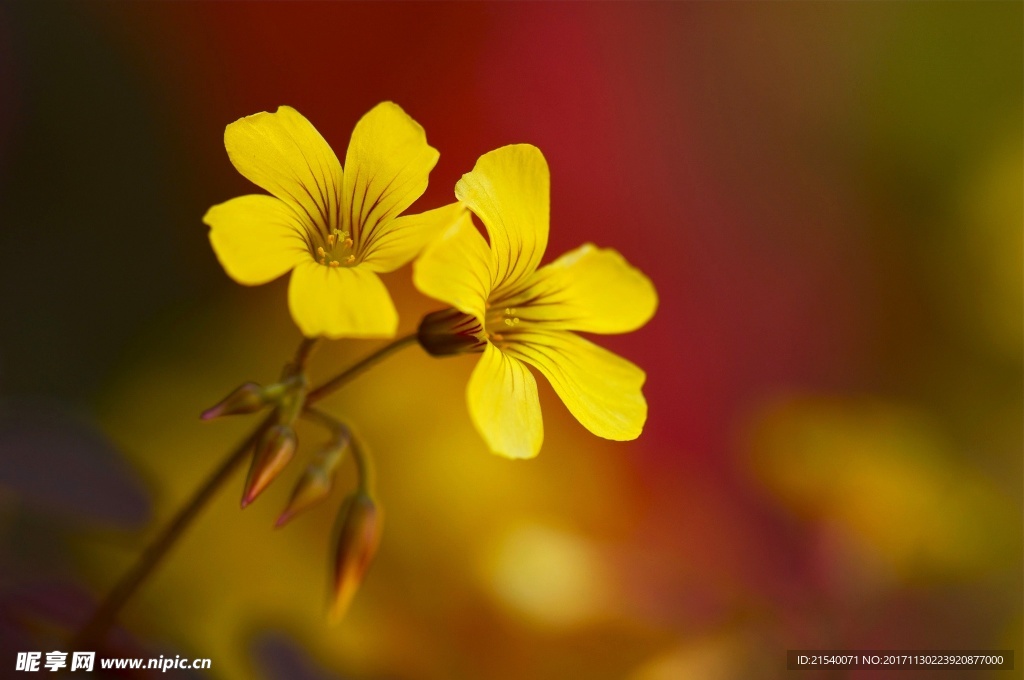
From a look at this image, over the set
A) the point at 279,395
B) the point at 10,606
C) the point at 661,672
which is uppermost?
the point at 279,395

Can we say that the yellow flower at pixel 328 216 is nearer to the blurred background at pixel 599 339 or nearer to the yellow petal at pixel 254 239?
the yellow petal at pixel 254 239

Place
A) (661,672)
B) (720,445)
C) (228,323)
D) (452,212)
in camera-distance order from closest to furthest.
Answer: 1. (452,212)
2. (661,672)
3. (228,323)
4. (720,445)

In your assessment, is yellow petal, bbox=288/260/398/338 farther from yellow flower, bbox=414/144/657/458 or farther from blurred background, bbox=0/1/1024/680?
blurred background, bbox=0/1/1024/680

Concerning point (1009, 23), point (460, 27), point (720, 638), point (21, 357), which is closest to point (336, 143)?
point (460, 27)

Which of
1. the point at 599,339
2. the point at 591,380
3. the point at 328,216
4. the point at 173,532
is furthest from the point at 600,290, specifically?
the point at 599,339

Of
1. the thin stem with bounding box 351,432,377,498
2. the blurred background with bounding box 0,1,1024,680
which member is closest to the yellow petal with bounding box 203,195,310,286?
the thin stem with bounding box 351,432,377,498

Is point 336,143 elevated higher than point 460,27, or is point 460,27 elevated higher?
point 460,27

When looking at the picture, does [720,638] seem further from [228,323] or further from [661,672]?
[228,323]
